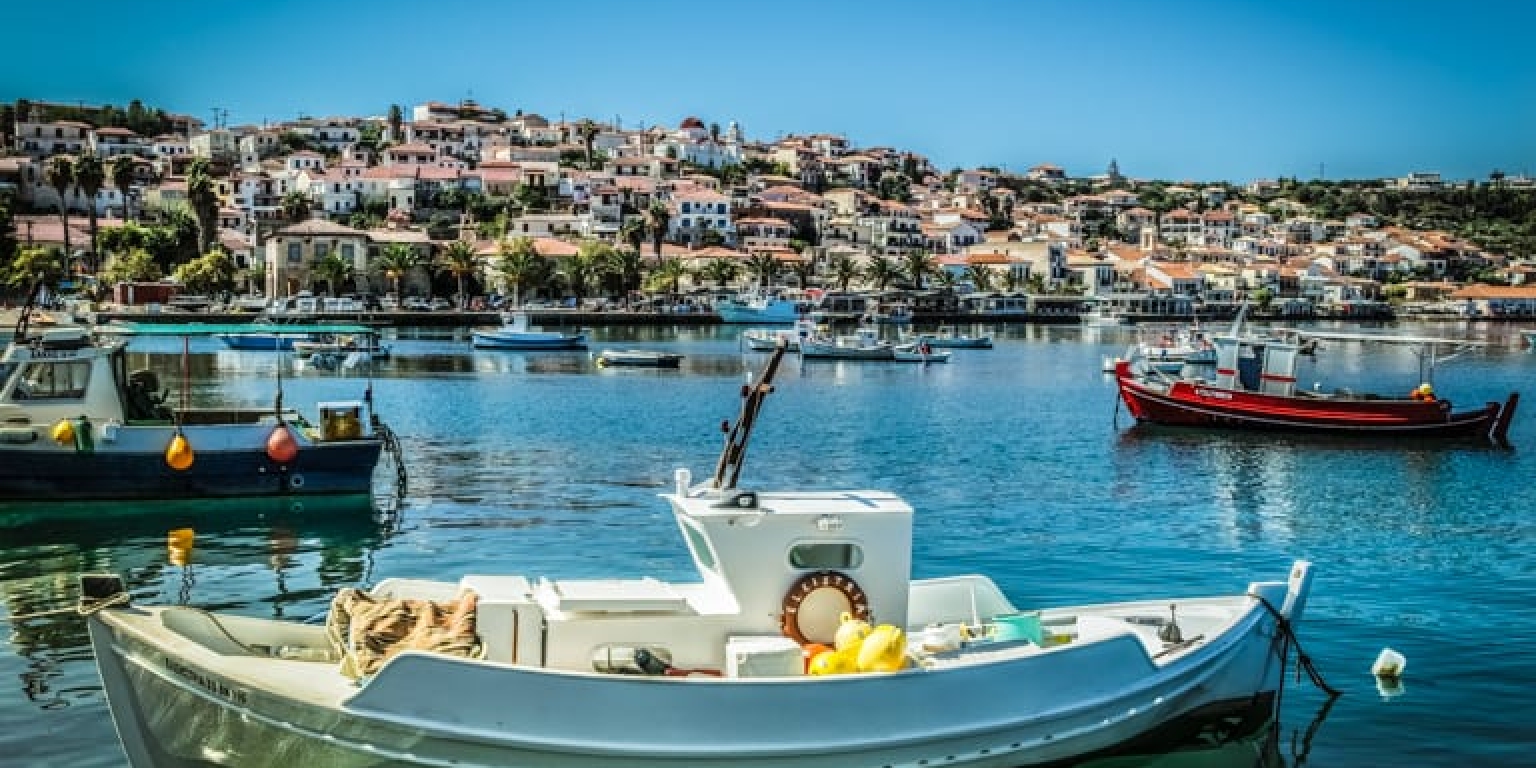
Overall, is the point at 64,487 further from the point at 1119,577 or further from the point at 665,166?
the point at 665,166

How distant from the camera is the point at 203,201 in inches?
3856

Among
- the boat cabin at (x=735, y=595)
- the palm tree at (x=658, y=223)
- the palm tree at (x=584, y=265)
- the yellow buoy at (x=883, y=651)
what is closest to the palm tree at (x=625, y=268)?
the palm tree at (x=584, y=265)

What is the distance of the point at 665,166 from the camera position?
6678 inches

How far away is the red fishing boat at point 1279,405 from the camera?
3950cm

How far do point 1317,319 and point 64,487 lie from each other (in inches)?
5435

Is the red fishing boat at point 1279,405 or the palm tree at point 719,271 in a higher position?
the palm tree at point 719,271

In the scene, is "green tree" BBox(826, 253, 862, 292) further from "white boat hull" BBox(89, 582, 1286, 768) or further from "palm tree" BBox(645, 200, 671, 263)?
"white boat hull" BBox(89, 582, 1286, 768)

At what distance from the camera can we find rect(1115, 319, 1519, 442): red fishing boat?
3950 centimetres

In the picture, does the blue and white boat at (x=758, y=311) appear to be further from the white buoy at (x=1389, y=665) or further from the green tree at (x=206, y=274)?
the white buoy at (x=1389, y=665)

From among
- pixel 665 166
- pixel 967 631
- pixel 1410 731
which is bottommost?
pixel 1410 731

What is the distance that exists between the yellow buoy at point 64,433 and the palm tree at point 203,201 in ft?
265

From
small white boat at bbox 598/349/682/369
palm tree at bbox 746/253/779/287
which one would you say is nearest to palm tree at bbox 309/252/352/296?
palm tree at bbox 746/253/779/287

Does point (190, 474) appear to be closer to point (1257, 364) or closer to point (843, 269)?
point (1257, 364)

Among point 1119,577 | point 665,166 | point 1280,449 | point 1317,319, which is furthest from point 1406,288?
point 1119,577
